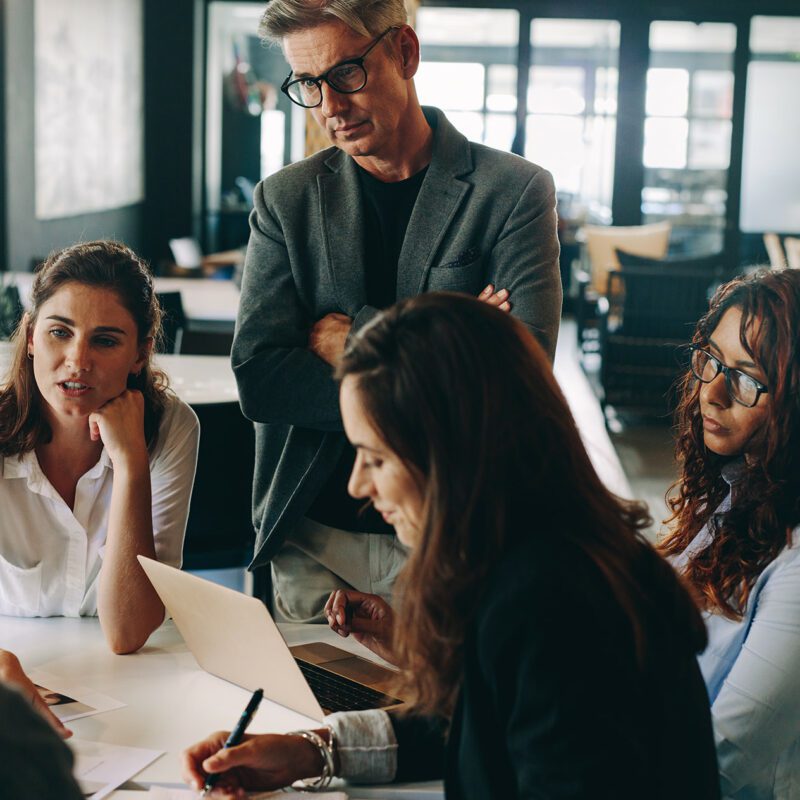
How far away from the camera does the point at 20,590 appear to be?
1969 mm

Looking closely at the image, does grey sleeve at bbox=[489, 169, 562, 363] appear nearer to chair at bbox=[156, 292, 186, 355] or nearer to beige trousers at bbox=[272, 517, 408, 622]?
beige trousers at bbox=[272, 517, 408, 622]

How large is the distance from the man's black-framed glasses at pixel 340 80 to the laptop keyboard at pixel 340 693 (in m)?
0.94

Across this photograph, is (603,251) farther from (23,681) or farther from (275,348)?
(23,681)

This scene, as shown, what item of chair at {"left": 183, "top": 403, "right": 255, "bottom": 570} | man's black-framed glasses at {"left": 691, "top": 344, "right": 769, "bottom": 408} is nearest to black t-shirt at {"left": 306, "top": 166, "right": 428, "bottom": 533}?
man's black-framed glasses at {"left": 691, "top": 344, "right": 769, "bottom": 408}

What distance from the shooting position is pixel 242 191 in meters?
11.4

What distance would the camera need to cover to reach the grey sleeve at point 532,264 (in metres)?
1.99

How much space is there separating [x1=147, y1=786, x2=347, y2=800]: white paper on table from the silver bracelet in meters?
0.02

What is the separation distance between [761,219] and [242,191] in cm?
532

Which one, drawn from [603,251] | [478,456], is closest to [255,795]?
[478,456]

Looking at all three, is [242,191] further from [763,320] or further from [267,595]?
[763,320]

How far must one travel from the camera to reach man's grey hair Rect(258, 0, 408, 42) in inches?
73.0

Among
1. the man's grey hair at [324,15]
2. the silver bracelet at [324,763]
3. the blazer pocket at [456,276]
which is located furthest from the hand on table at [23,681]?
the man's grey hair at [324,15]

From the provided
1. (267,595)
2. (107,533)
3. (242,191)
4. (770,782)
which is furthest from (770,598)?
(242,191)

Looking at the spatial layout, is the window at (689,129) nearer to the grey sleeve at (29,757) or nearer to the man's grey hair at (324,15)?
the man's grey hair at (324,15)
